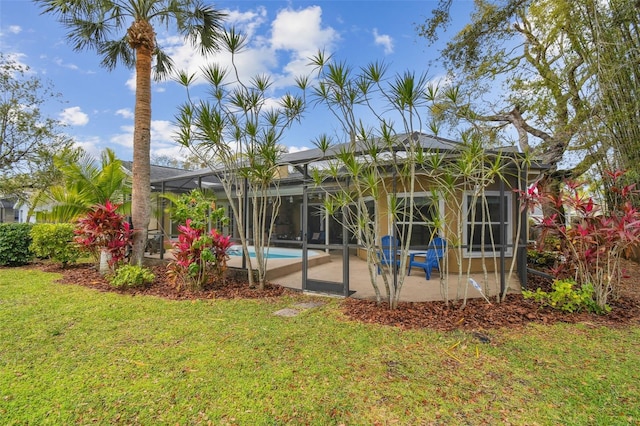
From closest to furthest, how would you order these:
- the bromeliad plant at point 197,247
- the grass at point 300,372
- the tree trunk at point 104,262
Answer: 1. the grass at point 300,372
2. the bromeliad plant at point 197,247
3. the tree trunk at point 104,262

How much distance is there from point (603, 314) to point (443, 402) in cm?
401

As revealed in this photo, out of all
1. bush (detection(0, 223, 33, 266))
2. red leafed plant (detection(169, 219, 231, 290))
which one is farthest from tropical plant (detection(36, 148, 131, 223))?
red leafed plant (detection(169, 219, 231, 290))

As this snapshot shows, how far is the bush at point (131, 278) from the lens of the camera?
22.0 feet

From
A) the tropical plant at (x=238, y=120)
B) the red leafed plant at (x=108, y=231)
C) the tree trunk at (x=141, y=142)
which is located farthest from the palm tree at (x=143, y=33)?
the tropical plant at (x=238, y=120)

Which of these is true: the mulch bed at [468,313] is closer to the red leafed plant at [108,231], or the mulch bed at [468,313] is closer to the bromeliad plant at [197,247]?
the bromeliad plant at [197,247]

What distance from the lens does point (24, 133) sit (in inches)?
512

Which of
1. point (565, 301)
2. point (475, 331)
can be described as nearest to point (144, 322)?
point (475, 331)

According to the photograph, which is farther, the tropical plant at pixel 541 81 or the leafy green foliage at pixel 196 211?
the leafy green foliage at pixel 196 211

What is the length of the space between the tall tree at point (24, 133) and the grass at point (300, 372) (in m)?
11.9

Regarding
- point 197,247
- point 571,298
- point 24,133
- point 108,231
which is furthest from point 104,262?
point 571,298

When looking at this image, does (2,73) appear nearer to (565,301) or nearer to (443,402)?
(443,402)

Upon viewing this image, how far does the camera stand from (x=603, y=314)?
193 inches

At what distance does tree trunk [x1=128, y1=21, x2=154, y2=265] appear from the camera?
24.9 ft

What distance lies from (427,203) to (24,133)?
625 inches
